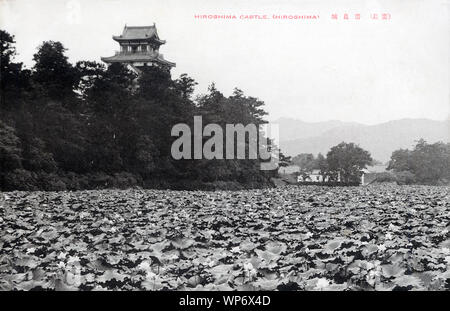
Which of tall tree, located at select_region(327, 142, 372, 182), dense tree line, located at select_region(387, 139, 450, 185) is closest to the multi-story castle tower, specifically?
tall tree, located at select_region(327, 142, 372, 182)

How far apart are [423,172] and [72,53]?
1536 inches

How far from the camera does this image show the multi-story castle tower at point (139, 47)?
44969mm

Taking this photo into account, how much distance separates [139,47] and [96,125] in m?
20.6

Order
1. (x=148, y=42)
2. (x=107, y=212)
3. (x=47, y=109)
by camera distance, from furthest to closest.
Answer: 1. (x=148, y=42)
2. (x=47, y=109)
3. (x=107, y=212)

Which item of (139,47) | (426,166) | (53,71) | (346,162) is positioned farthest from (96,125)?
(346,162)

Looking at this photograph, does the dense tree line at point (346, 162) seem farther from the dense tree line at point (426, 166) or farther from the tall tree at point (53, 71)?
the tall tree at point (53, 71)

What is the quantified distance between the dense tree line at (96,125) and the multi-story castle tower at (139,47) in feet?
35.6

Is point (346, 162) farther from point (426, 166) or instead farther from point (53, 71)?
point (53, 71)

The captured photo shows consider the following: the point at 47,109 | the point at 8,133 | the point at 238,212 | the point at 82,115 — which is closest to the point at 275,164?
the point at 82,115

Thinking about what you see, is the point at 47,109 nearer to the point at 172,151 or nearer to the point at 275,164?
the point at 172,151

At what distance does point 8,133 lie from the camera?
20.7 metres

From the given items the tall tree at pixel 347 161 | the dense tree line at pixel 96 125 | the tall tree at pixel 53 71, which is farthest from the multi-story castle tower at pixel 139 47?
the tall tree at pixel 347 161

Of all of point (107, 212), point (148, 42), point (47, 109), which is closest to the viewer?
point (107, 212)
